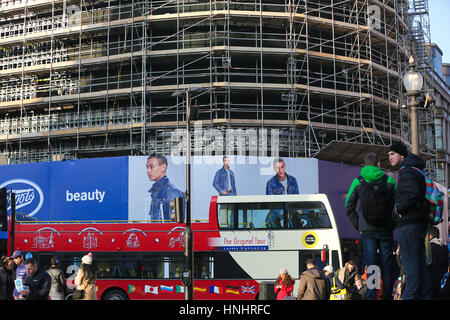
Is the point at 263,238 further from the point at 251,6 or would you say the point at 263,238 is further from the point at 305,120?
the point at 251,6

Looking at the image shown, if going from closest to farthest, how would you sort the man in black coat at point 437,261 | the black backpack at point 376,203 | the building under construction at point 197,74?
the black backpack at point 376,203 < the man in black coat at point 437,261 < the building under construction at point 197,74

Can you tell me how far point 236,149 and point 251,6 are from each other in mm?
8140

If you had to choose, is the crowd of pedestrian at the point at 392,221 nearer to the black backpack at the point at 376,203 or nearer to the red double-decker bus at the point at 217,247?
the black backpack at the point at 376,203

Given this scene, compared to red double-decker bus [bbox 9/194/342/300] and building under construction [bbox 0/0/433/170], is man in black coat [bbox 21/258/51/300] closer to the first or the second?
red double-decker bus [bbox 9/194/342/300]

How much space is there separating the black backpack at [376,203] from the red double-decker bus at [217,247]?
43.8 feet

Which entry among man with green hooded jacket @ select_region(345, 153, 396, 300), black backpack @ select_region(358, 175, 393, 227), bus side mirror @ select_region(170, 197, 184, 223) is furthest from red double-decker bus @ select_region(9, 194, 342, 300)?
black backpack @ select_region(358, 175, 393, 227)

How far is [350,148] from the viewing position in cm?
3225

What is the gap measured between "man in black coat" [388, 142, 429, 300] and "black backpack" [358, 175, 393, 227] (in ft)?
1.21

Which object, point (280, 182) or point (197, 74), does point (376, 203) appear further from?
point (197, 74)

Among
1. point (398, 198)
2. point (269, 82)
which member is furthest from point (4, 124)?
point (398, 198)

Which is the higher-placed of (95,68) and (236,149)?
(95,68)

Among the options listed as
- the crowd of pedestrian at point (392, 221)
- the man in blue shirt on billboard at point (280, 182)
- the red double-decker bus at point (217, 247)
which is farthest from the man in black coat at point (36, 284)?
the man in blue shirt on billboard at point (280, 182)

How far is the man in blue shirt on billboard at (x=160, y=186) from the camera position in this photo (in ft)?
101

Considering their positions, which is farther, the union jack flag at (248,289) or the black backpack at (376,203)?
the union jack flag at (248,289)
